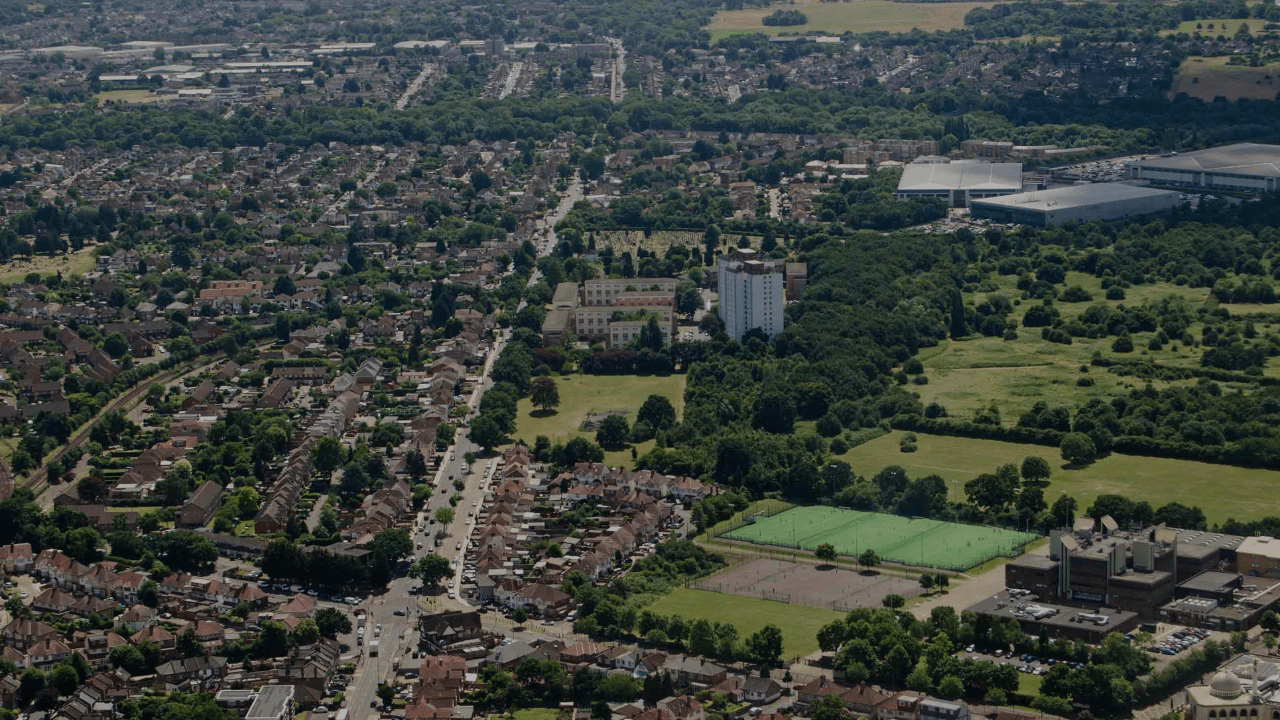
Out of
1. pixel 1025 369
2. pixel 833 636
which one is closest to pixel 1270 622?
pixel 833 636

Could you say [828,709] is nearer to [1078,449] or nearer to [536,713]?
[536,713]

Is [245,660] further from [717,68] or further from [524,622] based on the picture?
[717,68]

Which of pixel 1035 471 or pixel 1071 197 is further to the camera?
pixel 1071 197

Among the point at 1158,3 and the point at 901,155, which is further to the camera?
the point at 1158,3

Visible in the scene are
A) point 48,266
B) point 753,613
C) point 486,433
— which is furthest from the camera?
point 48,266

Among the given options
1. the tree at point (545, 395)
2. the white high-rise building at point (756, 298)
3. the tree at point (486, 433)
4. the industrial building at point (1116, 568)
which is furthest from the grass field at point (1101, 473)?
the white high-rise building at point (756, 298)

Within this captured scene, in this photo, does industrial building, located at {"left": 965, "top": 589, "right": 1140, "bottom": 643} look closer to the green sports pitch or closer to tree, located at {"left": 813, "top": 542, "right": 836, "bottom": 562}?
the green sports pitch

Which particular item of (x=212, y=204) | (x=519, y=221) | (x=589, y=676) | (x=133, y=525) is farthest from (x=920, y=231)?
(x=589, y=676)
